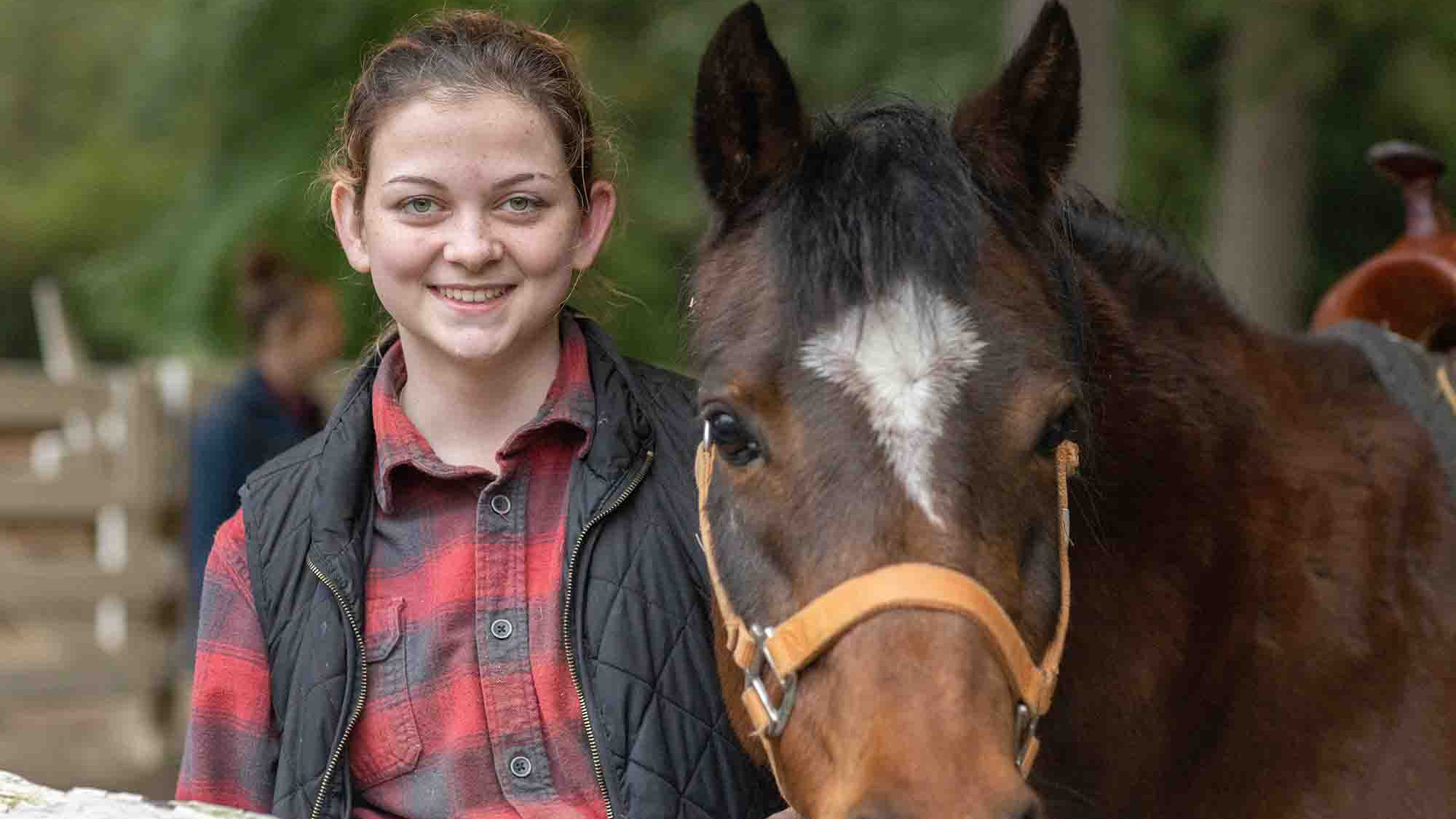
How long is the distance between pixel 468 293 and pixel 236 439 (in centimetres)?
428

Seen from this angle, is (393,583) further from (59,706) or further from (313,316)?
(59,706)

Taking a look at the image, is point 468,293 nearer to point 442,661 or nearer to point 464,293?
point 464,293

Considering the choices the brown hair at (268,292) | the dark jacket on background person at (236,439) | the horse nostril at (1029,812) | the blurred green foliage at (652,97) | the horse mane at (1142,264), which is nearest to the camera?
the horse nostril at (1029,812)

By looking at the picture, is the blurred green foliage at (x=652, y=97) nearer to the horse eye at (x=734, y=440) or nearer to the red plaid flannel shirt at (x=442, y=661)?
the red plaid flannel shirt at (x=442, y=661)

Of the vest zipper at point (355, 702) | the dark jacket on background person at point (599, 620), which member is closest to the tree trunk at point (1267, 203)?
the dark jacket on background person at point (599, 620)

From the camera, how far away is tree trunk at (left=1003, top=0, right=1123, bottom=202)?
6.86 metres

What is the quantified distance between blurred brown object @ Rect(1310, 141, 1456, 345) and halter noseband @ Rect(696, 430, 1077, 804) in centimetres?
172

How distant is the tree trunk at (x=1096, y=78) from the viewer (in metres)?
6.86

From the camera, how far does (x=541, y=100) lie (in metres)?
2.72

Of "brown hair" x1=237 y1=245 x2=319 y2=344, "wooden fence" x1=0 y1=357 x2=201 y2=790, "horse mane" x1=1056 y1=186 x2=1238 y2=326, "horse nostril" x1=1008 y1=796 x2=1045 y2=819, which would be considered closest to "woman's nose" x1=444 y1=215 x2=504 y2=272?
"horse mane" x1=1056 y1=186 x2=1238 y2=326

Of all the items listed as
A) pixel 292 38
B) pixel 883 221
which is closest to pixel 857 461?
pixel 883 221

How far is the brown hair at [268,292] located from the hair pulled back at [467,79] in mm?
4084

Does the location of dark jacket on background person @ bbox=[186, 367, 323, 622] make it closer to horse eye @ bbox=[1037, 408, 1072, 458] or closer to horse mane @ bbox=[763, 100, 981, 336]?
horse mane @ bbox=[763, 100, 981, 336]

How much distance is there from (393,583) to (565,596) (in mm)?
291
